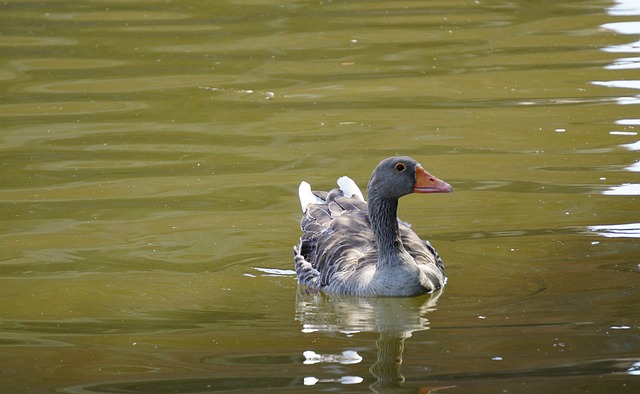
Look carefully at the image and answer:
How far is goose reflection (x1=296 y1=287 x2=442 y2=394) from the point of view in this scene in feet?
25.8

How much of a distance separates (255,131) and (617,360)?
755 cm

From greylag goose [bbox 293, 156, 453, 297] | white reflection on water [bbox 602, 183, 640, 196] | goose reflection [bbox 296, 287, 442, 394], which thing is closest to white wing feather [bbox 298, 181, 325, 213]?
greylag goose [bbox 293, 156, 453, 297]

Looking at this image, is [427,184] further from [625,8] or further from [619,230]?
[625,8]

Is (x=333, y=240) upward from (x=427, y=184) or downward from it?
downward

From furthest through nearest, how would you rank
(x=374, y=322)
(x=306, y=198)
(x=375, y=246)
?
1. (x=306, y=198)
2. (x=375, y=246)
3. (x=374, y=322)

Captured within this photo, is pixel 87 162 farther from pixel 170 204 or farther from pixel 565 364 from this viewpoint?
pixel 565 364

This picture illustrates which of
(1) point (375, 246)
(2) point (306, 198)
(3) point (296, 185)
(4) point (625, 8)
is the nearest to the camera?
(1) point (375, 246)

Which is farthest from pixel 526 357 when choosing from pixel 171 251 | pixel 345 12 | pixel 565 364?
pixel 345 12

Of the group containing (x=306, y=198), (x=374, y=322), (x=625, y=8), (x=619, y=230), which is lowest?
(x=374, y=322)

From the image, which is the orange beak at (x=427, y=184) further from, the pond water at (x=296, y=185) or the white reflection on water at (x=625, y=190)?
the white reflection on water at (x=625, y=190)

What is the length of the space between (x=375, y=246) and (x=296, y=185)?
7.70 feet

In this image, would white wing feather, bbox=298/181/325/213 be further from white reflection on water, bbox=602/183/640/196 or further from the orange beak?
white reflection on water, bbox=602/183/640/196

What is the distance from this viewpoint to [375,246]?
35.0 feet

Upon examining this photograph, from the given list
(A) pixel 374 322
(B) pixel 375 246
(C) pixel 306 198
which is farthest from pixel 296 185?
(A) pixel 374 322
